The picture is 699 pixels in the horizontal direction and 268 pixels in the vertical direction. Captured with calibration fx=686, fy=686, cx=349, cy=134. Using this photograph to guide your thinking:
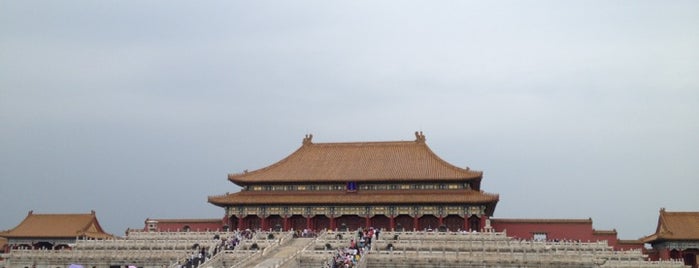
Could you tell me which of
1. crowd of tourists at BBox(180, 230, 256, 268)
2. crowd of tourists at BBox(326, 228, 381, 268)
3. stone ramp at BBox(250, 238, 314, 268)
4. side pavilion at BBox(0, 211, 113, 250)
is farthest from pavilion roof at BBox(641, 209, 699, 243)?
side pavilion at BBox(0, 211, 113, 250)

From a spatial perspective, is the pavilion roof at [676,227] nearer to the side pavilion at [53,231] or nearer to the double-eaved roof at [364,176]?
the double-eaved roof at [364,176]

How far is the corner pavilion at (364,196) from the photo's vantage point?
169 feet

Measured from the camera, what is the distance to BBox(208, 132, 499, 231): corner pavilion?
51.6m

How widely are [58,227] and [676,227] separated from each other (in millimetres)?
49944

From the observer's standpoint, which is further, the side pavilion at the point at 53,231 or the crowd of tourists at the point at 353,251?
the side pavilion at the point at 53,231

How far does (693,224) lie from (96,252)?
135 feet

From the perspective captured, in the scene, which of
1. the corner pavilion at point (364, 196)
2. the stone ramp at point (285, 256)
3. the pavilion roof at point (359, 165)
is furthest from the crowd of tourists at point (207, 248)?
the pavilion roof at point (359, 165)

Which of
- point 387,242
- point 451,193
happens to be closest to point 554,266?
point 387,242

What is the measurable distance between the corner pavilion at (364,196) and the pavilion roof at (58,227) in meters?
12.6

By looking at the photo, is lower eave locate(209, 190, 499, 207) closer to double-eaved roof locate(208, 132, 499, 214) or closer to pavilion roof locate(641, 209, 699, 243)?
double-eaved roof locate(208, 132, 499, 214)

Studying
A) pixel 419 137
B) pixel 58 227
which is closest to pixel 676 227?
pixel 419 137

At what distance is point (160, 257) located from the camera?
124ft

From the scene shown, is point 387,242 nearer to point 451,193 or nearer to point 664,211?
point 451,193

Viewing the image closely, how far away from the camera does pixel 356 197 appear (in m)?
53.0
